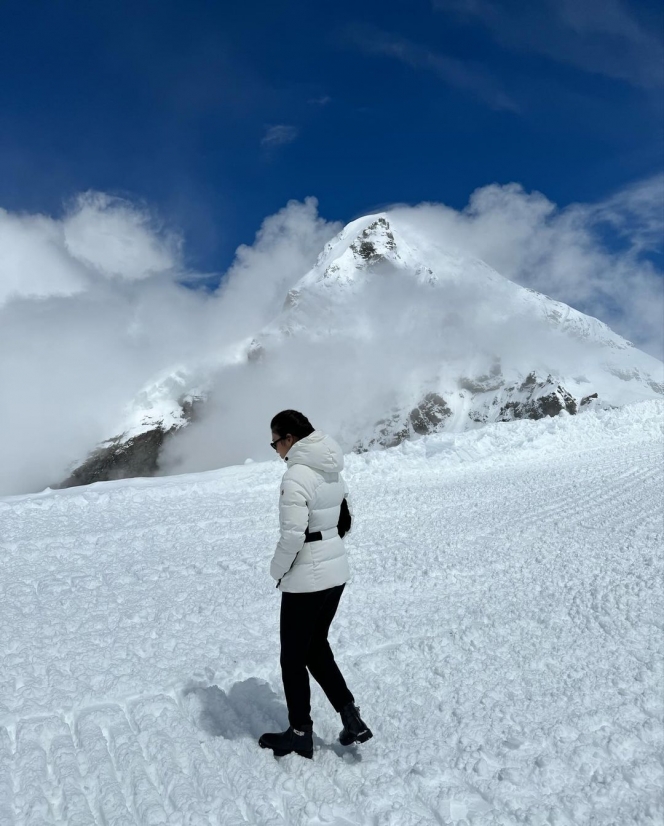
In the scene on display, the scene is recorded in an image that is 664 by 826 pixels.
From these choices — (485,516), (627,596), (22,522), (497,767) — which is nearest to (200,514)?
(22,522)

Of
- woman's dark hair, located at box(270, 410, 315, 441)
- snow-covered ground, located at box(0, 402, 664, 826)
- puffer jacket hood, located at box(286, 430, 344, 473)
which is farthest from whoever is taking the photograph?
woman's dark hair, located at box(270, 410, 315, 441)

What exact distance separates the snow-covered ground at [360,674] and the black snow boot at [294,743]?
0.21 feet

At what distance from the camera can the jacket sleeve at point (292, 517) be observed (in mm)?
3199

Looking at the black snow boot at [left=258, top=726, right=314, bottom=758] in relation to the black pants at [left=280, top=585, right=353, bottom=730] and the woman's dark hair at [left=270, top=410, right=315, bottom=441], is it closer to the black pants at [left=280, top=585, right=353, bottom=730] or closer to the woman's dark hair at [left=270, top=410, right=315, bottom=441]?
the black pants at [left=280, top=585, right=353, bottom=730]

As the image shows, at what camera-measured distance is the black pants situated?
336 cm

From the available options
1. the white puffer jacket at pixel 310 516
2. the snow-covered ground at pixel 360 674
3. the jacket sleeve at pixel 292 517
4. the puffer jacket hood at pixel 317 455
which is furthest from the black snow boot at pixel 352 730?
the puffer jacket hood at pixel 317 455

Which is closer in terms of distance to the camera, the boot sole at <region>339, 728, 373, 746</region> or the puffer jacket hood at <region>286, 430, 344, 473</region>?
the puffer jacket hood at <region>286, 430, 344, 473</region>

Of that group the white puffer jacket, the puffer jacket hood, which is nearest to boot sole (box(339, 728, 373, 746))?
the white puffer jacket

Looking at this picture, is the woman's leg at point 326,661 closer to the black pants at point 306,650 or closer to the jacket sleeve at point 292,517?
the black pants at point 306,650

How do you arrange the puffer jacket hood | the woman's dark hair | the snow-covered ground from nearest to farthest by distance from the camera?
the snow-covered ground → the puffer jacket hood → the woman's dark hair

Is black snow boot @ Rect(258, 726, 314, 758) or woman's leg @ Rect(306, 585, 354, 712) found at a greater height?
woman's leg @ Rect(306, 585, 354, 712)

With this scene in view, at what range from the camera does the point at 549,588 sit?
614cm

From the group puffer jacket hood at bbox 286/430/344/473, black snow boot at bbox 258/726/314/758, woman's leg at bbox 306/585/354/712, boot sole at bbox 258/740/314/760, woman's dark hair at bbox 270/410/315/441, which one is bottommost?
boot sole at bbox 258/740/314/760

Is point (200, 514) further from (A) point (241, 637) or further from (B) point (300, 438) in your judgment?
(B) point (300, 438)
